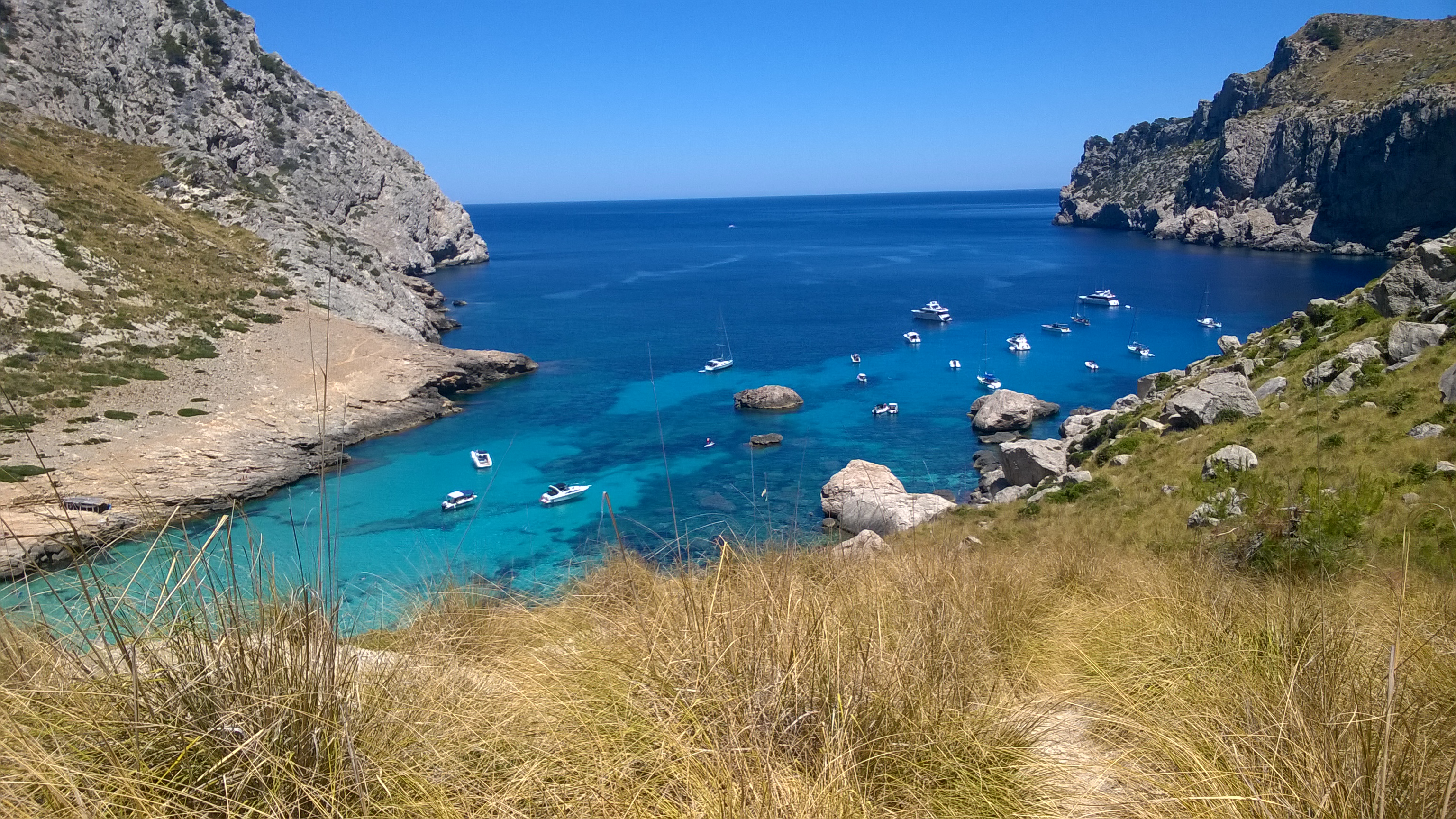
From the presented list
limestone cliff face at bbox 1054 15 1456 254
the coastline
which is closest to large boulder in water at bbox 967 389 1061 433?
the coastline

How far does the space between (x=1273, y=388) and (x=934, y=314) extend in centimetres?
4375

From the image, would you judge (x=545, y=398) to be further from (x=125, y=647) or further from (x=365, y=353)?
(x=125, y=647)

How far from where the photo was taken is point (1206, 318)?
197ft

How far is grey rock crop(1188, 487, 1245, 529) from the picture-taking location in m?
13.1

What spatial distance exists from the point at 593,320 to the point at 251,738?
2603 inches

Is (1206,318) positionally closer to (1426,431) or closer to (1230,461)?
(1230,461)

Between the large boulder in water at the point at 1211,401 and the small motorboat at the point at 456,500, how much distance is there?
72.4ft

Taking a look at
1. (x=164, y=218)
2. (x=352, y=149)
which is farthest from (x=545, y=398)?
(x=352, y=149)

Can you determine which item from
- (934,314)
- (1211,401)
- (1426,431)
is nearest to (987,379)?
(934,314)

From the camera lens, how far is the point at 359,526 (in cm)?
2811

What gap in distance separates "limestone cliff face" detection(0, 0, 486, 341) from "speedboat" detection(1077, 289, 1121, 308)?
53.2 metres

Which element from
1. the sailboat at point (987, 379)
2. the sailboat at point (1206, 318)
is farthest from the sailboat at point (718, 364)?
the sailboat at point (1206, 318)

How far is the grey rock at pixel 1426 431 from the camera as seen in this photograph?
564 inches

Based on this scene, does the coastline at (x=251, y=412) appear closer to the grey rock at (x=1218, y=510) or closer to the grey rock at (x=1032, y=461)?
the grey rock at (x=1218, y=510)
